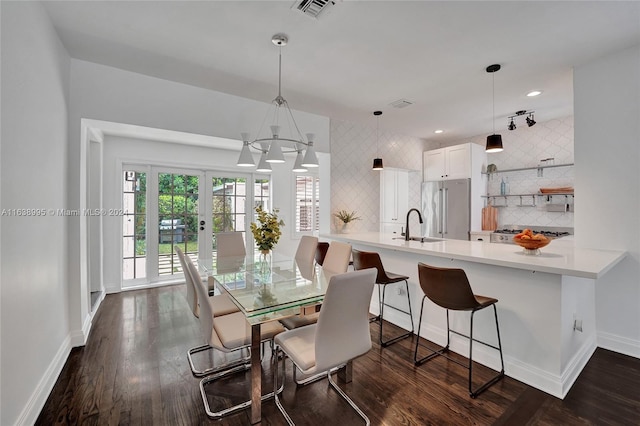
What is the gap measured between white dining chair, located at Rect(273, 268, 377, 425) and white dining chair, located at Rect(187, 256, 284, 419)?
266mm

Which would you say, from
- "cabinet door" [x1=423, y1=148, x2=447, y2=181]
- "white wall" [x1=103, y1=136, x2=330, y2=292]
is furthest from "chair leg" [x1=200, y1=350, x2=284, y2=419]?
"cabinet door" [x1=423, y1=148, x2=447, y2=181]

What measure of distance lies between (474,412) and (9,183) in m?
3.05

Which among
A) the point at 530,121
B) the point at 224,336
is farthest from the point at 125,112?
the point at 530,121

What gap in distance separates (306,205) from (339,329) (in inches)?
184

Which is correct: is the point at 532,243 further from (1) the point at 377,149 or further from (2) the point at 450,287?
(1) the point at 377,149

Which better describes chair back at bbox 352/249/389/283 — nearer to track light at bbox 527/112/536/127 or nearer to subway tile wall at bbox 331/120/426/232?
subway tile wall at bbox 331/120/426/232

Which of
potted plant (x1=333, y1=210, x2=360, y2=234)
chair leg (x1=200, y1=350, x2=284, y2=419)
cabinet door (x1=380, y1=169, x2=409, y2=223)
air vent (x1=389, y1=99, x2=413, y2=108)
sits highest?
air vent (x1=389, y1=99, x2=413, y2=108)

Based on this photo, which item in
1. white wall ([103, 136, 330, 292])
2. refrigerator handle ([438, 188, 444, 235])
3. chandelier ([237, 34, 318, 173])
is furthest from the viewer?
refrigerator handle ([438, 188, 444, 235])

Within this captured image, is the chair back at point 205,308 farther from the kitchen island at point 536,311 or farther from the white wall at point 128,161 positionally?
the white wall at point 128,161

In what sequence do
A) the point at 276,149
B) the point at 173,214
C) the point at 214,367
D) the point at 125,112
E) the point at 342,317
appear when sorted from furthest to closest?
1. the point at 173,214
2. the point at 125,112
3. the point at 276,149
4. the point at 214,367
5. the point at 342,317

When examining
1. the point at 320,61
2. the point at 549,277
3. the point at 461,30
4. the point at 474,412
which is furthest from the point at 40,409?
the point at 461,30

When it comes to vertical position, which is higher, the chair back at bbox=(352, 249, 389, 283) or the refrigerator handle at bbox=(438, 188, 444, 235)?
the refrigerator handle at bbox=(438, 188, 444, 235)

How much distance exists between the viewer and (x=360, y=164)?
4.75m

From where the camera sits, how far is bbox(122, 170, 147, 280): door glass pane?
457 centimetres
